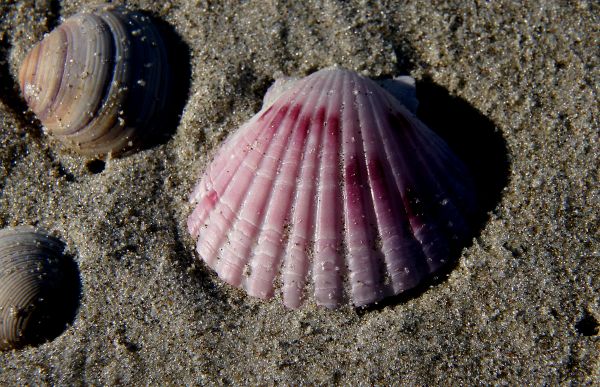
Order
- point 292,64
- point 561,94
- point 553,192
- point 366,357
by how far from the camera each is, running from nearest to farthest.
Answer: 1. point 366,357
2. point 553,192
3. point 561,94
4. point 292,64

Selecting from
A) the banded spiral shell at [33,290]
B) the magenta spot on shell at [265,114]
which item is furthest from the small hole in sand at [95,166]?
the magenta spot on shell at [265,114]

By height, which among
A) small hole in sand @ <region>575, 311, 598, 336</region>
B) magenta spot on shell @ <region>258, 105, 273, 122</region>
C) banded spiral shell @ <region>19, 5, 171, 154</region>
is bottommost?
small hole in sand @ <region>575, 311, 598, 336</region>

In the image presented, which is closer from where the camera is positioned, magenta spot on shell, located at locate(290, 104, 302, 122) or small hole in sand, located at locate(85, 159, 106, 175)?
magenta spot on shell, located at locate(290, 104, 302, 122)

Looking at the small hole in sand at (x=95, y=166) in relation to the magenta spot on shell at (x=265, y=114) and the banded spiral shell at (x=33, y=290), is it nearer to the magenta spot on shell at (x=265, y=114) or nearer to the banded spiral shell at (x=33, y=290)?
the banded spiral shell at (x=33, y=290)

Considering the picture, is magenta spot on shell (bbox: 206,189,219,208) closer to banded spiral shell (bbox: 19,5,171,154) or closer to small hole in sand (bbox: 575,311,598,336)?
banded spiral shell (bbox: 19,5,171,154)

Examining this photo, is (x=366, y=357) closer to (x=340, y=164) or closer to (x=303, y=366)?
(x=303, y=366)

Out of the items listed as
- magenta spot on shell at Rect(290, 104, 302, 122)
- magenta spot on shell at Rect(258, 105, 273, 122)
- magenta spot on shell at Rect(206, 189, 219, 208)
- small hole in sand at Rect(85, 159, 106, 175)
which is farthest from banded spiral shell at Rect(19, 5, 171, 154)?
magenta spot on shell at Rect(290, 104, 302, 122)

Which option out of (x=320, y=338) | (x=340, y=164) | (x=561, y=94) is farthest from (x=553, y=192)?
(x=320, y=338)
